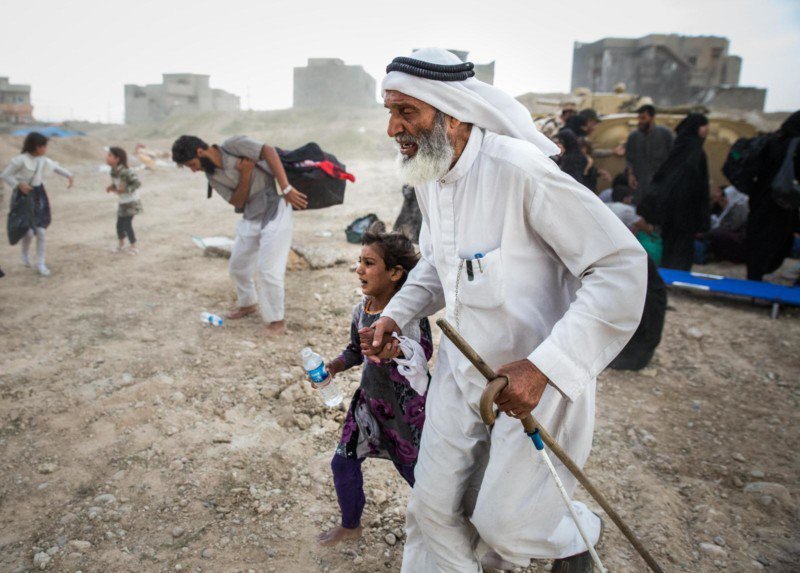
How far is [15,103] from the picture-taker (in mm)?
31578

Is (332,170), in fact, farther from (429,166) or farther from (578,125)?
(578,125)

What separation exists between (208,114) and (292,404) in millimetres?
32425

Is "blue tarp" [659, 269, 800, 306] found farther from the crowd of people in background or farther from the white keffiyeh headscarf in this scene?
the white keffiyeh headscarf

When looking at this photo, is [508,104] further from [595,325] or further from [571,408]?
[571,408]

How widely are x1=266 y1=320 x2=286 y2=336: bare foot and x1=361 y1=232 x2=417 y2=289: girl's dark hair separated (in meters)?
2.65

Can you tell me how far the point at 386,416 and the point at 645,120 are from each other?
710 cm

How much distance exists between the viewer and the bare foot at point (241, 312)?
17.0 ft

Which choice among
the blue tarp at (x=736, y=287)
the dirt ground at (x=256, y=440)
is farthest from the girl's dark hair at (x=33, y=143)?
the blue tarp at (x=736, y=287)

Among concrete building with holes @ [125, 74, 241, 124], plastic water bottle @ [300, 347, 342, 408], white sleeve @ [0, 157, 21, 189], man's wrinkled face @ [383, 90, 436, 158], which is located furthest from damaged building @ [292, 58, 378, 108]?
man's wrinkled face @ [383, 90, 436, 158]

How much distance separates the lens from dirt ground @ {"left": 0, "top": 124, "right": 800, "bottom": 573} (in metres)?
2.49

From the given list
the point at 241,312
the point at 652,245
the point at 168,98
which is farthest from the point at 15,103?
the point at 652,245

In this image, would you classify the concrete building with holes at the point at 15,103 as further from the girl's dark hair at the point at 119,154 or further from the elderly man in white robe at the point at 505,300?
the elderly man in white robe at the point at 505,300

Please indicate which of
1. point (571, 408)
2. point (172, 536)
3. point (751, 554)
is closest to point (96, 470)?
point (172, 536)

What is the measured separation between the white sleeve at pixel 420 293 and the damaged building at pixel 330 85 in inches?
1378
